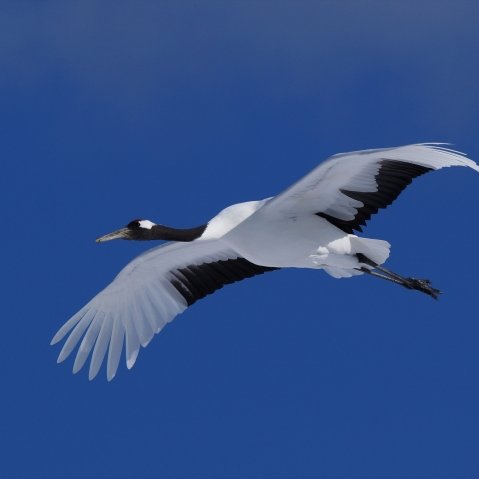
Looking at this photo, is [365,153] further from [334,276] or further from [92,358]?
[92,358]

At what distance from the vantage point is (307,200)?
19344 mm

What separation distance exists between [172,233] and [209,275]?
5.49ft

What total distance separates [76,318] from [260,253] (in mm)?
3275

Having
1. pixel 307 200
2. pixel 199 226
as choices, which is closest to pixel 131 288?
pixel 199 226

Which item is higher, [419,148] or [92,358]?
[419,148]

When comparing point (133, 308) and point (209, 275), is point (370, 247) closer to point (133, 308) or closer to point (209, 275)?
point (209, 275)

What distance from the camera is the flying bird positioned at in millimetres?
18844

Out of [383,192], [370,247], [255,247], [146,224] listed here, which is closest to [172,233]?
[146,224]

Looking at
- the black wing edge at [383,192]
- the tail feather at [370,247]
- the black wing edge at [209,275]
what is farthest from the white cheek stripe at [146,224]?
the tail feather at [370,247]

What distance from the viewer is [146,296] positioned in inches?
856

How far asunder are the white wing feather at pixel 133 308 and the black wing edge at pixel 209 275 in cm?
8

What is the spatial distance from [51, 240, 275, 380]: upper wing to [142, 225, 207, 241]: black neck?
14.5 inches

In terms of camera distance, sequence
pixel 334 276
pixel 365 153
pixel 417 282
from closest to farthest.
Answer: pixel 365 153
pixel 334 276
pixel 417 282

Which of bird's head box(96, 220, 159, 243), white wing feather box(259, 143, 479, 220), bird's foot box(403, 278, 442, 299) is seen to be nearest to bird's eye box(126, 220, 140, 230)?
bird's head box(96, 220, 159, 243)
